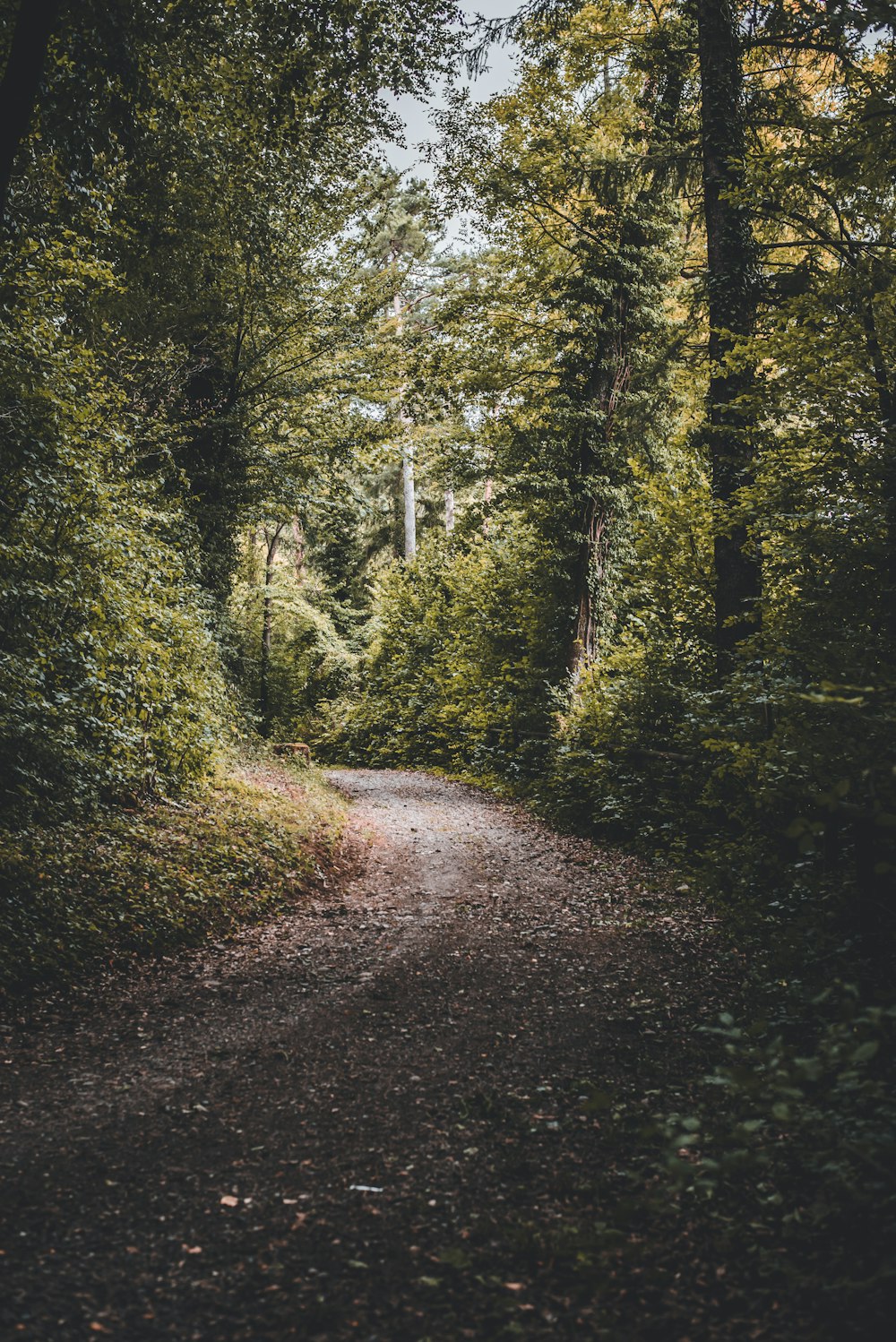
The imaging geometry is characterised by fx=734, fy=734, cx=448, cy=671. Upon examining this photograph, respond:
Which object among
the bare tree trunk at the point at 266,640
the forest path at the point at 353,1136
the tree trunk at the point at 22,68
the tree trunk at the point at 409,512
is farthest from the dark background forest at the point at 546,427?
the bare tree trunk at the point at 266,640

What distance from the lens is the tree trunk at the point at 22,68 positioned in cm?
502

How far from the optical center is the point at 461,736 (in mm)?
19656

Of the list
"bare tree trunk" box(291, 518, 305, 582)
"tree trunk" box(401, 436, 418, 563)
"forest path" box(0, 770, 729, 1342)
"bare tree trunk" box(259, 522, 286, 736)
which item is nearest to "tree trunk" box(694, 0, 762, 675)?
"forest path" box(0, 770, 729, 1342)

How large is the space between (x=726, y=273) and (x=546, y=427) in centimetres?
593

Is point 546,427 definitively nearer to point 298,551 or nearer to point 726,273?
point 726,273

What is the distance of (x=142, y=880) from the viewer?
6.45 metres

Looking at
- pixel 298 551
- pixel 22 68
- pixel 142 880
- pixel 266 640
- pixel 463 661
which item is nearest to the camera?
pixel 22 68

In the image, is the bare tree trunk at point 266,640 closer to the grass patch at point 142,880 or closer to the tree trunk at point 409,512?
the tree trunk at point 409,512

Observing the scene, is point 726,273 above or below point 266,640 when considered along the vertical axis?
above

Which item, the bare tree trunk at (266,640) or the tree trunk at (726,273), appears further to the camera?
the bare tree trunk at (266,640)

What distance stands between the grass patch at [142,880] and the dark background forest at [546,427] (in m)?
0.05

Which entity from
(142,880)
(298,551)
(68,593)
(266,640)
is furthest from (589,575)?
(298,551)

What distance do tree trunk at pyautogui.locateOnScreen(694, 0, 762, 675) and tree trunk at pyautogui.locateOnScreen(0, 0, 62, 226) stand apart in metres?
6.20

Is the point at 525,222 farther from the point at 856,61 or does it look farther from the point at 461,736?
the point at 461,736
